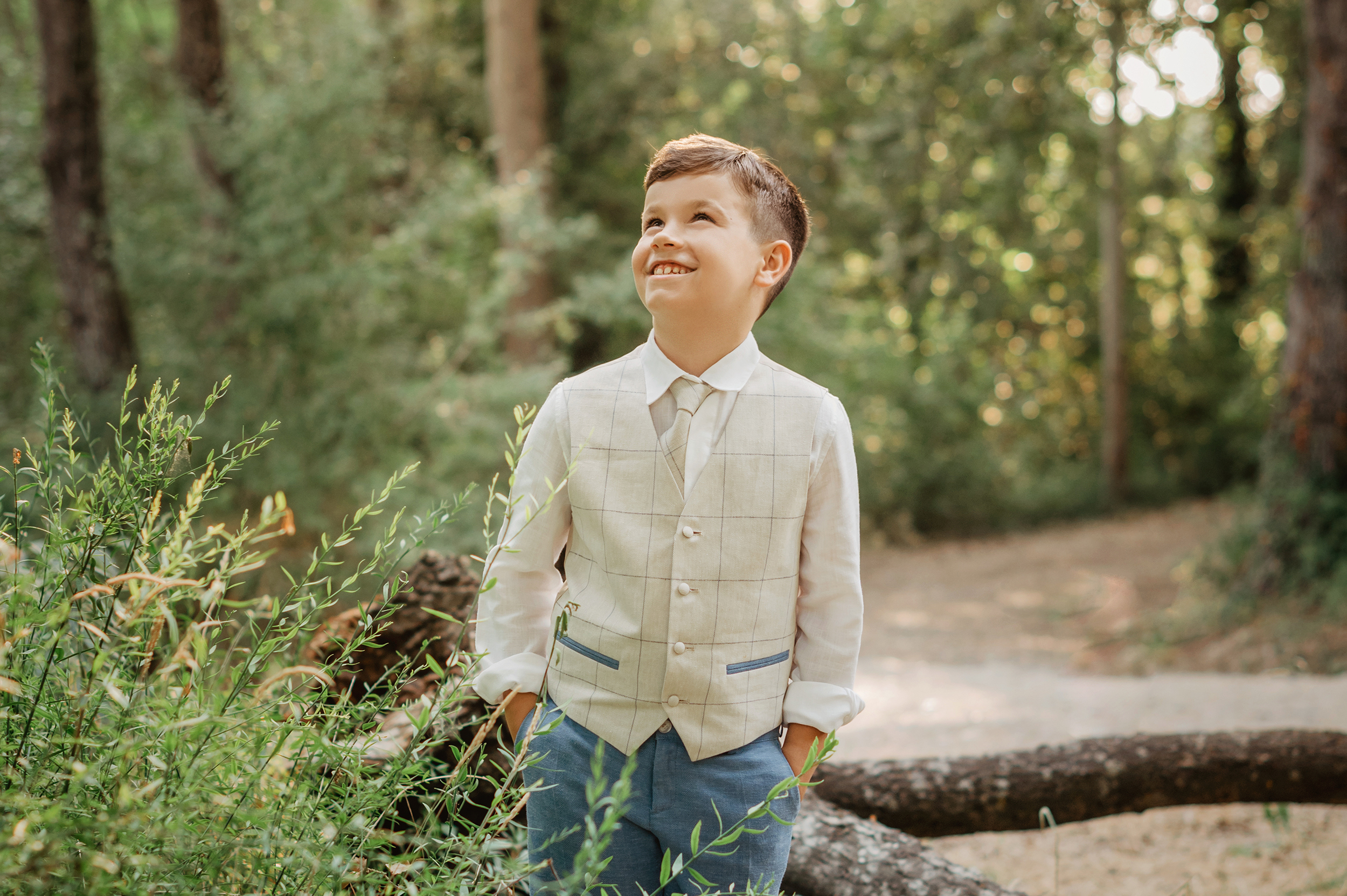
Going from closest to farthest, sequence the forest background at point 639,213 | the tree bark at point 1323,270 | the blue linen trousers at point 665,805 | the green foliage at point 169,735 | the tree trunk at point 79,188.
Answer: the green foliage at point 169,735
the blue linen trousers at point 665,805
the tree trunk at point 79,188
the tree bark at point 1323,270
the forest background at point 639,213

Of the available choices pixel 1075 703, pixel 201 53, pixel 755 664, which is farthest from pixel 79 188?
pixel 1075 703

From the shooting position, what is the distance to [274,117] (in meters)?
6.77

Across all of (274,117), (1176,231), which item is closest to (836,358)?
(274,117)

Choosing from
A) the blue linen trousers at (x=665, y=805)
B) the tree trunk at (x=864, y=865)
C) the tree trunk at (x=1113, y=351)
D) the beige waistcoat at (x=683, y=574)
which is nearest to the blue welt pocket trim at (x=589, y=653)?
the beige waistcoat at (x=683, y=574)

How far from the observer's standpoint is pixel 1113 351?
1396cm

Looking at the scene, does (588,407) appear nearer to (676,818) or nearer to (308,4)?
(676,818)

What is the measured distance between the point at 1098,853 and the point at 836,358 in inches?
327

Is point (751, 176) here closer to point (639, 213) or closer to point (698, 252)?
point (698, 252)

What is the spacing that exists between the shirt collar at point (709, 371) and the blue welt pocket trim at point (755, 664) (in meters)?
0.48

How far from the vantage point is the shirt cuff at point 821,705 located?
64.8 inches

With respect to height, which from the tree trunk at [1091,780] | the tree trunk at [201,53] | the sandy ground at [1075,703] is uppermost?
the tree trunk at [201,53]

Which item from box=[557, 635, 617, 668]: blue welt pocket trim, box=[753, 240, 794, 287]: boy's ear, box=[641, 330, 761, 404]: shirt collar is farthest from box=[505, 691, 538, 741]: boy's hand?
box=[753, 240, 794, 287]: boy's ear

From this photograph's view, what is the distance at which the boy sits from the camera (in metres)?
1.63

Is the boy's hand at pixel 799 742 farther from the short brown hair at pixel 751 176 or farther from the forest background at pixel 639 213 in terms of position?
the forest background at pixel 639 213
